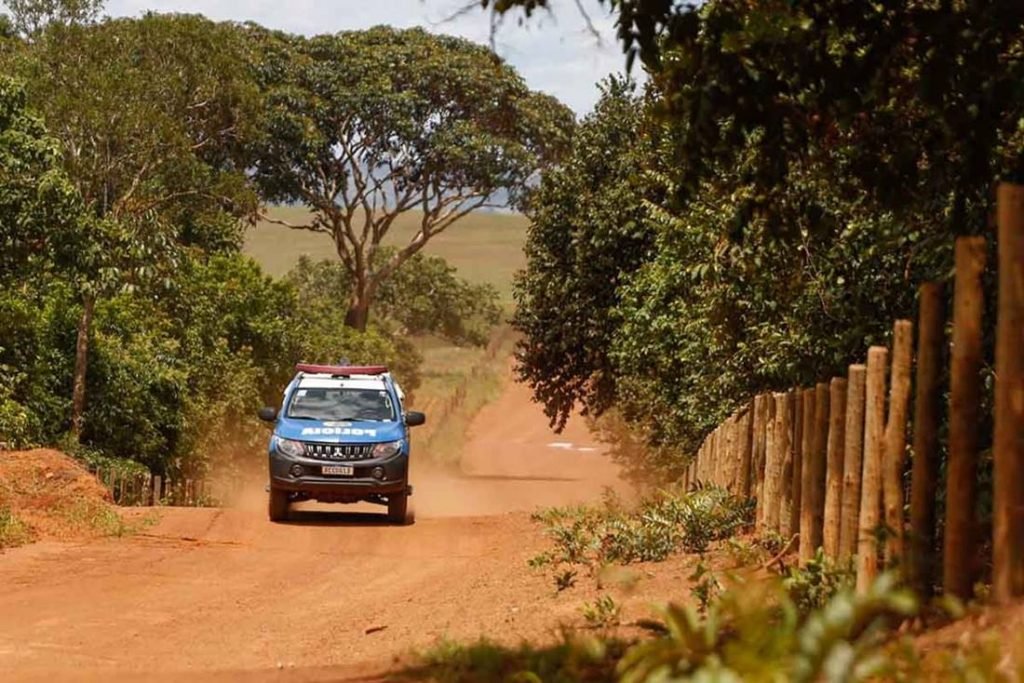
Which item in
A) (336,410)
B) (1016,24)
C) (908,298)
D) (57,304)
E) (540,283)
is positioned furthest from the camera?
(540,283)

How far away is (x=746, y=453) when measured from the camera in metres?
16.5

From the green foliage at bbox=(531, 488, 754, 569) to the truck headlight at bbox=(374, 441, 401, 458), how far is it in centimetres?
699

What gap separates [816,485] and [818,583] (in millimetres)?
1727

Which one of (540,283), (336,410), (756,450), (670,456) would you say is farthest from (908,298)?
(540,283)

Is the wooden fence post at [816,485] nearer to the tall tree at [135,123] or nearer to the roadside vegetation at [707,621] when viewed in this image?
the roadside vegetation at [707,621]

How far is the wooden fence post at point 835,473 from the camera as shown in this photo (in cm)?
1045

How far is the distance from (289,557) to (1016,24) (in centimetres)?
1115

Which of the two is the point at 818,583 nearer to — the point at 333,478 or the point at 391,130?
the point at 333,478

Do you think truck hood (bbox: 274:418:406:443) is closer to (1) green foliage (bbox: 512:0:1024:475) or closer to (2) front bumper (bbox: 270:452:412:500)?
(2) front bumper (bbox: 270:452:412:500)

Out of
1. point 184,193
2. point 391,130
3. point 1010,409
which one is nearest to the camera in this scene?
point 1010,409

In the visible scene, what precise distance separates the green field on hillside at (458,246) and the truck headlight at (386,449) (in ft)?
414

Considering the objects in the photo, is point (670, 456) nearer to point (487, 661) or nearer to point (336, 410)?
point (336, 410)

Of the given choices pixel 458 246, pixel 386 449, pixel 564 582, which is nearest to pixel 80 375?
pixel 386 449

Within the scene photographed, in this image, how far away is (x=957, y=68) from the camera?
9.88m
